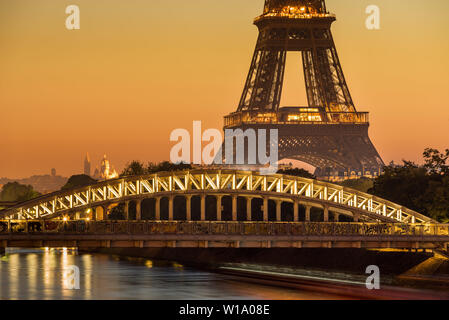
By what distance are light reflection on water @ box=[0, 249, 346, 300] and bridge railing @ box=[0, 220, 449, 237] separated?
387 cm

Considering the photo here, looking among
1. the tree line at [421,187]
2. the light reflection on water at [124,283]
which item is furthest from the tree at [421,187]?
the light reflection on water at [124,283]

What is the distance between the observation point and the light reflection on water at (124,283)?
75688mm

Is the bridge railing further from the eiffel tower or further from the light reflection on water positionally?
the eiffel tower

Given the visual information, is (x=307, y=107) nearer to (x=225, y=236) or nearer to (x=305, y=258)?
(x=305, y=258)

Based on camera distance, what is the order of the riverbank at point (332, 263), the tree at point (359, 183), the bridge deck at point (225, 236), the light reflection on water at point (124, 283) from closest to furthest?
the light reflection on water at point (124, 283) → the bridge deck at point (225, 236) → the riverbank at point (332, 263) → the tree at point (359, 183)

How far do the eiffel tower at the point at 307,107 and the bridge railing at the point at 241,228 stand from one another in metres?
58.2

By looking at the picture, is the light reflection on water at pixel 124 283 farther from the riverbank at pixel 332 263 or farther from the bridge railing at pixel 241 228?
the bridge railing at pixel 241 228

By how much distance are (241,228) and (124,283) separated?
976 centimetres

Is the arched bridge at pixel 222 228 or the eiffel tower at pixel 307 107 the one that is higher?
the eiffel tower at pixel 307 107

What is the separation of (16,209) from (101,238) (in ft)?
44.8

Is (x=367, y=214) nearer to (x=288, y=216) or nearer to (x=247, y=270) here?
(x=247, y=270)
